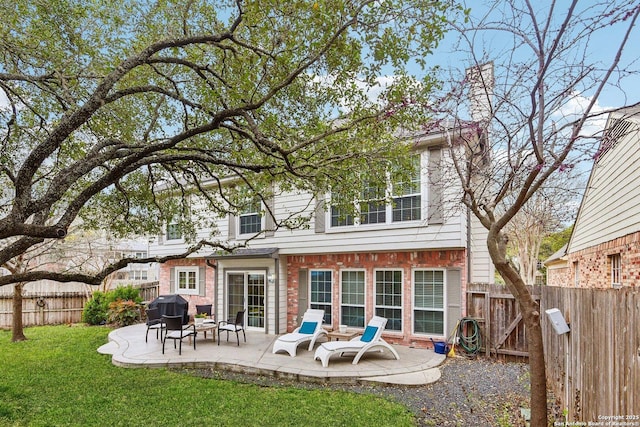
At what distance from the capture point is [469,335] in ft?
29.3

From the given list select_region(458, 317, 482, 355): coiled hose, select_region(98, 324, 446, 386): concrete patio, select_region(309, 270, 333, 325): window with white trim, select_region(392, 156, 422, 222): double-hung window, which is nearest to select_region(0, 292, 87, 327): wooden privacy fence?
select_region(98, 324, 446, 386): concrete patio

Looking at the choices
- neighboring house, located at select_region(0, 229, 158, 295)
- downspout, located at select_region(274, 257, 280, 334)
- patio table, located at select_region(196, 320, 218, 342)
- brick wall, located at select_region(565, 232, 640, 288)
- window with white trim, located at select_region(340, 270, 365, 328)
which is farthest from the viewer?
neighboring house, located at select_region(0, 229, 158, 295)

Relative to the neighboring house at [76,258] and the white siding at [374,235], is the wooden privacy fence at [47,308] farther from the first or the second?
the white siding at [374,235]

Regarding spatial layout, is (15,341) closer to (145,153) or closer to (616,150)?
(145,153)

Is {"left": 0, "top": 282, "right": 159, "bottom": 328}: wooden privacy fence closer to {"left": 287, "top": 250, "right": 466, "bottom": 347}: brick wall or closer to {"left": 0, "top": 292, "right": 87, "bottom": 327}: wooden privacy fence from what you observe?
{"left": 0, "top": 292, "right": 87, "bottom": 327}: wooden privacy fence

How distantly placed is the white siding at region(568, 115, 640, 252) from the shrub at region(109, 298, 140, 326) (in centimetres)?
1475

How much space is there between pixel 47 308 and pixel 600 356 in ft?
59.6

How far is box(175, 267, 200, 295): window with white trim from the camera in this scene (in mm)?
14734

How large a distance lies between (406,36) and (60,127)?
420 centimetres

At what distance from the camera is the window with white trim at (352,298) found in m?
10.7

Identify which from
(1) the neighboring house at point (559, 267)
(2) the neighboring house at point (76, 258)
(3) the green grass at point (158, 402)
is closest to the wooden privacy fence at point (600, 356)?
(3) the green grass at point (158, 402)

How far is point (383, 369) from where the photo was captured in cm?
744

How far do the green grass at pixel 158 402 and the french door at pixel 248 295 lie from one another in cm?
458

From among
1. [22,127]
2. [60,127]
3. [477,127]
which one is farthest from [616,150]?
[22,127]
